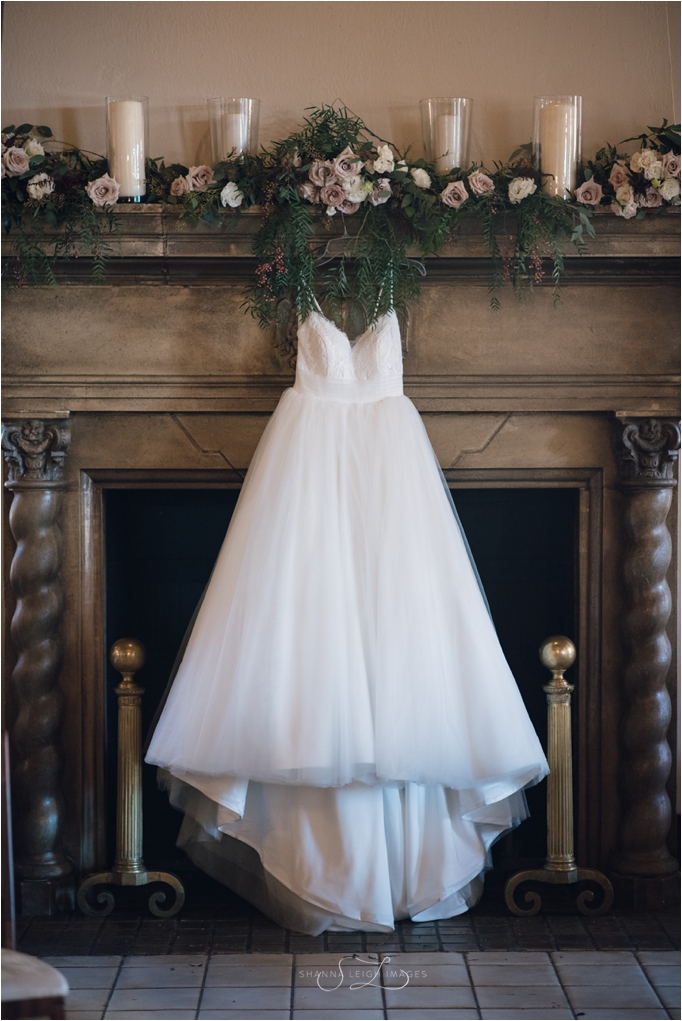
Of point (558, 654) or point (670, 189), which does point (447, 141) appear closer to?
point (670, 189)

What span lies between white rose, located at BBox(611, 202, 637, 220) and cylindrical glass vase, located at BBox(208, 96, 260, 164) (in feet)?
3.36

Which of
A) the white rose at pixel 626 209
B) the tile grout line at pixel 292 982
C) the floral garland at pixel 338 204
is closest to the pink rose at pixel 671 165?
the floral garland at pixel 338 204

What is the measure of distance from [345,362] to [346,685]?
2.88 ft

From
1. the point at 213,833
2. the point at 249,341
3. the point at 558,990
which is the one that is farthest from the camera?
the point at 249,341

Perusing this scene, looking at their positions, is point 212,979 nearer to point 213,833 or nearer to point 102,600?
point 213,833

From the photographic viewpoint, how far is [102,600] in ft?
9.69

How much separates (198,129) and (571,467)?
1.48 m

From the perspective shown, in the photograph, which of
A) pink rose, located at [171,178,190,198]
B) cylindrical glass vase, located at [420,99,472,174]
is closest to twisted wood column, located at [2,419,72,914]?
pink rose, located at [171,178,190,198]

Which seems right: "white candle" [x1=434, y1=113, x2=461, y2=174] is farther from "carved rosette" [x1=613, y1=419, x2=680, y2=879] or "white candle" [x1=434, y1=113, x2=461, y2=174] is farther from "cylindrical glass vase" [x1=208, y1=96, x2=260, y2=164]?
"carved rosette" [x1=613, y1=419, x2=680, y2=879]

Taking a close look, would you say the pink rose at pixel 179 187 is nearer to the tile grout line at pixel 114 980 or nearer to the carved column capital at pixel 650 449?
the carved column capital at pixel 650 449

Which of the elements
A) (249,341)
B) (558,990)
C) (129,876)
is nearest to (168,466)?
(249,341)

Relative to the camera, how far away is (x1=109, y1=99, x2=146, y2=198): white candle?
2684mm

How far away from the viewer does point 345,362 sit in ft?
8.82

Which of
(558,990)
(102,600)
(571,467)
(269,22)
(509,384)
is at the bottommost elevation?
(558,990)
